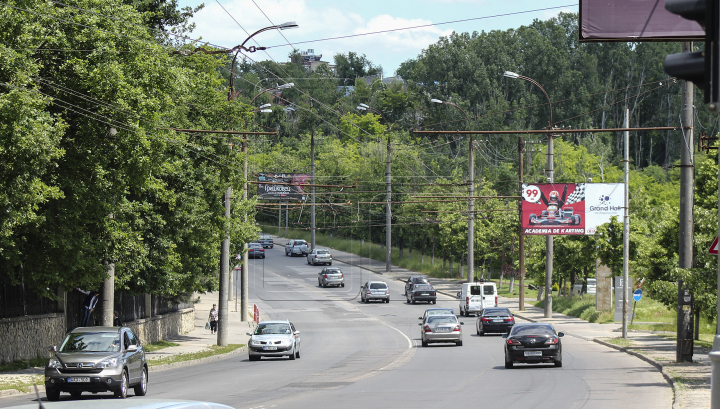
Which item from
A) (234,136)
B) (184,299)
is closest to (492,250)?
(184,299)

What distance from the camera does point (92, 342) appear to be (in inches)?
749

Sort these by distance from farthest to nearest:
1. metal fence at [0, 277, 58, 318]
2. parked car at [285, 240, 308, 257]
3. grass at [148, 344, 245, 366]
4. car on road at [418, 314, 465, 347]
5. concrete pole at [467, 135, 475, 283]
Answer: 1. parked car at [285, 240, 308, 257]
2. concrete pole at [467, 135, 475, 283]
3. car on road at [418, 314, 465, 347]
4. grass at [148, 344, 245, 366]
5. metal fence at [0, 277, 58, 318]

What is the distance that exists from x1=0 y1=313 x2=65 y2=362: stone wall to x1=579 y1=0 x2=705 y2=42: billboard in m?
19.4

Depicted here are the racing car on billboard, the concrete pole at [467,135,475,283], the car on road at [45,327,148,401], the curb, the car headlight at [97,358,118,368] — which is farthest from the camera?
the concrete pole at [467,135,475,283]

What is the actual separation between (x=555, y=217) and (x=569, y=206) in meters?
0.95

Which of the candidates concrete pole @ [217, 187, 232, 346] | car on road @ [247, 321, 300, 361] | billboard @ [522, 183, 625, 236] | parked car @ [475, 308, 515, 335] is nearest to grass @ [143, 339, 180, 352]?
concrete pole @ [217, 187, 232, 346]

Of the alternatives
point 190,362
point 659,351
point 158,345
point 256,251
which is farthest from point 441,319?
point 256,251

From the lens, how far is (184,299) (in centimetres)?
4484

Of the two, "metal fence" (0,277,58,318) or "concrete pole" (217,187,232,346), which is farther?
"concrete pole" (217,187,232,346)

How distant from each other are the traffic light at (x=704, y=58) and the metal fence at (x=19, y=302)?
22.9m

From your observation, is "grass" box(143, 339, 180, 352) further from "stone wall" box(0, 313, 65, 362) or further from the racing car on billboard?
the racing car on billboard

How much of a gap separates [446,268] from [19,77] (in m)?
76.3

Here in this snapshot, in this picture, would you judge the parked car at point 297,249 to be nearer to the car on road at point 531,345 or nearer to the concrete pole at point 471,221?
the concrete pole at point 471,221

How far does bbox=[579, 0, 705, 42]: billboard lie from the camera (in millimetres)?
10898
